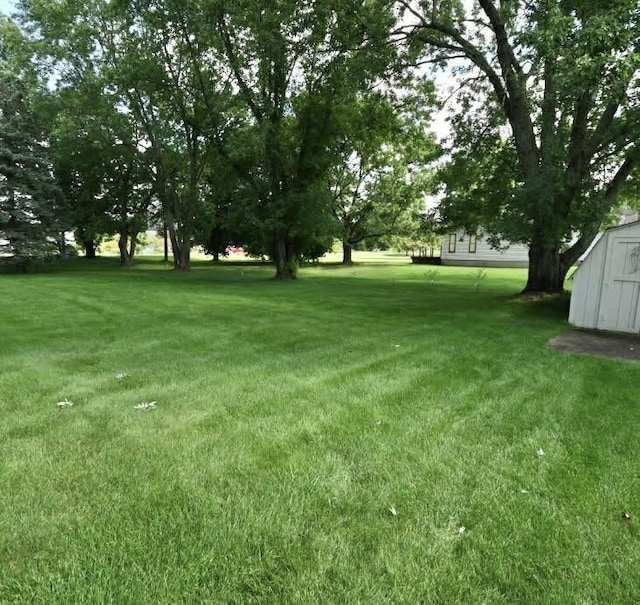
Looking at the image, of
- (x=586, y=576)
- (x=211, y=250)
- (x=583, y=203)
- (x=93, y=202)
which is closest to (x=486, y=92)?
(x=583, y=203)

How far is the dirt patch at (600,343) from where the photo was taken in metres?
5.73

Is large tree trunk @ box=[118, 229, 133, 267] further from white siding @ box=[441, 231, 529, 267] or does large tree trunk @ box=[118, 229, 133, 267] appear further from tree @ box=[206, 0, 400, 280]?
white siding @ box=[441, 231, 529, 267]

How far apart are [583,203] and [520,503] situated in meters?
8.02

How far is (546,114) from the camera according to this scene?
9.00 metres

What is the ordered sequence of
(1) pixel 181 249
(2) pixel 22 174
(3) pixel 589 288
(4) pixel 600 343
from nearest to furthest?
(4) pixel 600 343, (3) pixel 589 288, (2) pixel 22 174, (1) pixel 181 249

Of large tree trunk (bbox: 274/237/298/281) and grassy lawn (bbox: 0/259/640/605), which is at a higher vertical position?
large tree trunk (bbox: 274/237/298/281)

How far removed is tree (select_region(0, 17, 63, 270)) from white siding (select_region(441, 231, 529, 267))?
2331 cm

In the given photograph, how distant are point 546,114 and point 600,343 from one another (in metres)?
5.35

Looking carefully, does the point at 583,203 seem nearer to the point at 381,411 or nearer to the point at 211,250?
the point at 381,411

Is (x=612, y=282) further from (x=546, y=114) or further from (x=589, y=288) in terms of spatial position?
(x=546, y=114)

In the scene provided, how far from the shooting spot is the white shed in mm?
6570

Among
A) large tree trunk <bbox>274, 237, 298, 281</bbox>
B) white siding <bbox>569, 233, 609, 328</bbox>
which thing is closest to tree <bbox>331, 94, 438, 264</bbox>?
large tree trunk <bbox>274, 237, 298, 281</bbox>

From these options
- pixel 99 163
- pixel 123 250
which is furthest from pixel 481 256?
pixel 99 163

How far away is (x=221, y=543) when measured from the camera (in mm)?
2027
